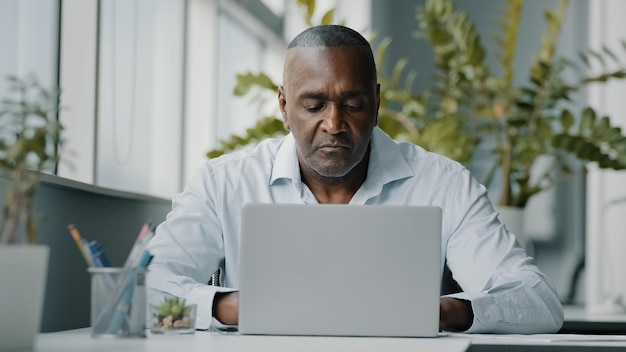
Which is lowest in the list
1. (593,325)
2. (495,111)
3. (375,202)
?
(593,325)

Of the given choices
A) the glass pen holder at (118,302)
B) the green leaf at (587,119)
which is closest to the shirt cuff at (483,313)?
the glass pen holder at (118,302)

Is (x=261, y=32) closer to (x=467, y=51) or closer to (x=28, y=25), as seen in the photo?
(x=467, y=51)

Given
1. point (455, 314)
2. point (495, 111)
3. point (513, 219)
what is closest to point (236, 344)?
point (455, 314)

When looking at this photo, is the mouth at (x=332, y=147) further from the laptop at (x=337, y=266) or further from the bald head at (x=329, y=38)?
the laptop at (x=337, y=266)

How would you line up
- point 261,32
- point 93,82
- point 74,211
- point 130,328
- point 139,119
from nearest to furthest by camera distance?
point 130,328
point 74,211
point 93,82
point 139,119
point 261,32

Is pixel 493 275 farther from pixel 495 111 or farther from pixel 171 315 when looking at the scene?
pixel 495 111

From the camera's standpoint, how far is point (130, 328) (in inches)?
58.3

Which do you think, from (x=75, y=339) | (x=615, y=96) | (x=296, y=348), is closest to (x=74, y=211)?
(x=75, y=339)

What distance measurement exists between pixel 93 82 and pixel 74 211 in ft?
1.56

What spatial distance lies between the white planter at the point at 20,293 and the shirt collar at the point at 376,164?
105 centimetres

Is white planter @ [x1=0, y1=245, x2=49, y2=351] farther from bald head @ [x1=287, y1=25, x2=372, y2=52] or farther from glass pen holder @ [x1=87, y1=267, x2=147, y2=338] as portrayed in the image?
bald head @ [x1=287, y1=25, x2=372, y2=52]

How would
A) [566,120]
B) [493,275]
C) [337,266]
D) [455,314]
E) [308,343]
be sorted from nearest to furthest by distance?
[308,343]
[337,266]
[455,314]
[493,275]
[566,120]

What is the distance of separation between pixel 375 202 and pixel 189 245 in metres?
0.42

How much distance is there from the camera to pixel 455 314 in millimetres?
1812
